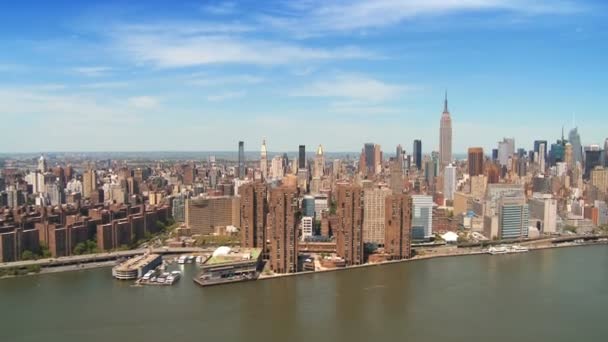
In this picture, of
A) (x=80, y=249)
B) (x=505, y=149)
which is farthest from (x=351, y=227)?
(x=505, y=149)

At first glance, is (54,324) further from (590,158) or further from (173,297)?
(590,158)

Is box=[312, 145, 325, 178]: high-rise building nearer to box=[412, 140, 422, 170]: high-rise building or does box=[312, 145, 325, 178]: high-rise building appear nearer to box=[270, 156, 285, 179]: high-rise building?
box=[270, 156, 285, 179]: high-rise building

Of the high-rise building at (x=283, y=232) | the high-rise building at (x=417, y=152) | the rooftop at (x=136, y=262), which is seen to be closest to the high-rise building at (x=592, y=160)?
the high-rise building at (x=417, y=152)

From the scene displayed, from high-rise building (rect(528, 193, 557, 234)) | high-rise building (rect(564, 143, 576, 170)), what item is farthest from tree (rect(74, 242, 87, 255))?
high-rise building (rect(564, 143, 576, 170))

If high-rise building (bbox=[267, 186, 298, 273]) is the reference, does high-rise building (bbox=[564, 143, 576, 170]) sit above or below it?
above

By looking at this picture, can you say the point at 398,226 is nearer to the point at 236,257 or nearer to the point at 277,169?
the point at 236,257

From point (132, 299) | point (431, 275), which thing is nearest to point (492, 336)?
point (431, 275)
